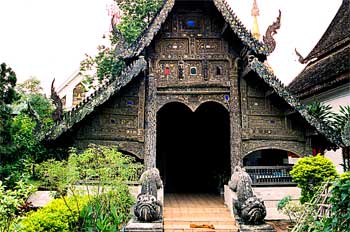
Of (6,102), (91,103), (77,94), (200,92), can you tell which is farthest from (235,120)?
(77,94)

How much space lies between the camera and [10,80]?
8.46m

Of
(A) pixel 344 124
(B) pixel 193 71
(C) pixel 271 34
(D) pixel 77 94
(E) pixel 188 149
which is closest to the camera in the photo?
(C) pixel 271 34

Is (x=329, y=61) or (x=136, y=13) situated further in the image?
(x=136, y=13)

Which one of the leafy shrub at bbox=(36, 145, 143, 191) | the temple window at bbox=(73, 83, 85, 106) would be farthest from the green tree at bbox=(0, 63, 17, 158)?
the temple window at bbox=(73, 83, 85, 106)

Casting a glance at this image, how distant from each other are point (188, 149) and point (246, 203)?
20.1 feet

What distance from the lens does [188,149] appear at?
1228 centimetres

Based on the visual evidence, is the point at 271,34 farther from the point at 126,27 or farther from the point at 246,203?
the point at 126,27

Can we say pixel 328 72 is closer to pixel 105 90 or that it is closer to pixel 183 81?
pixel 183 81

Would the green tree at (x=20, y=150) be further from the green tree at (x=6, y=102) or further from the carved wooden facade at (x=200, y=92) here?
the carved wooden facade at (x=200, y=92)

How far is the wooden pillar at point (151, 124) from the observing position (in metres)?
8.12

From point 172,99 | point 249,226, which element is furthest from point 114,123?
point 249,226

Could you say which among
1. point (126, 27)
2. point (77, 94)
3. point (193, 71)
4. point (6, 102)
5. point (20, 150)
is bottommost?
point (20, 150)

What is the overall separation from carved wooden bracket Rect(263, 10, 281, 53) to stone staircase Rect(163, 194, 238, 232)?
3546 mm

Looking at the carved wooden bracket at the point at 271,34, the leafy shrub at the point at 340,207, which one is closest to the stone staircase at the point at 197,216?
the leafy shrub at the point at 340,207
